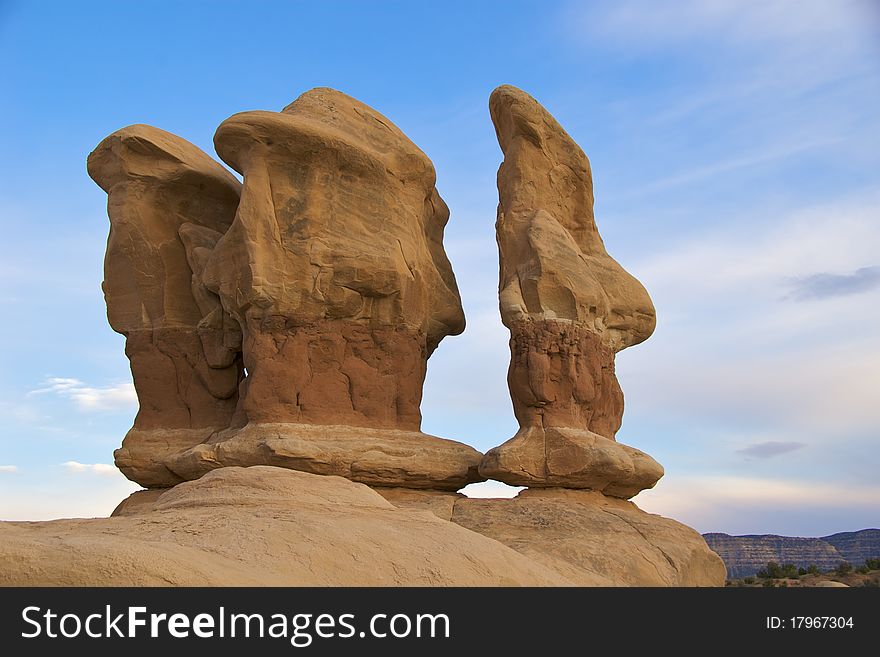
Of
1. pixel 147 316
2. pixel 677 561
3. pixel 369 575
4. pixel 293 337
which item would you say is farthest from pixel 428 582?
pixel 147 316

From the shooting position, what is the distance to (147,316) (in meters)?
15.8

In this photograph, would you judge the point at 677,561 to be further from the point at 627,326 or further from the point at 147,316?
the point at 147,316

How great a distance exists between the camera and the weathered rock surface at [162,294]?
1533cm

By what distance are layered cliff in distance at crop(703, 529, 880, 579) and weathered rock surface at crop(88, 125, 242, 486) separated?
30157 mm

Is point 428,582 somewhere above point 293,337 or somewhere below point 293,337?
below

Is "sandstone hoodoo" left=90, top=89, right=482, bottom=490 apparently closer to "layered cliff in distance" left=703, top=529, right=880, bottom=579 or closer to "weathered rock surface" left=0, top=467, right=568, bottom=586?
"weathered rock surface" left=0, top=467, right=568, bottom=586

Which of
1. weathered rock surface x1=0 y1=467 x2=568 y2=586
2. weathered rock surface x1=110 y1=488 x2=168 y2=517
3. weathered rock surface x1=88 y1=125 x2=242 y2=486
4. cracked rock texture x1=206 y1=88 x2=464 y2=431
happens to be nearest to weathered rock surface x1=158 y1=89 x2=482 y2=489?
cracked rock texture x1=206 y1=88 x2=464 y2=431

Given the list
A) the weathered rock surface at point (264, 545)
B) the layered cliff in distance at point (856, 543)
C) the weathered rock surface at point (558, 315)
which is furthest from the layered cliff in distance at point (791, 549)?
the weathered rock surface at point (264, 545)

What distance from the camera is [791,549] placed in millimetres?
45656

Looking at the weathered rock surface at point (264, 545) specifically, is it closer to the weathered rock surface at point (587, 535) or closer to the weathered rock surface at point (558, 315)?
the weathered rock surface at point (587, 535)

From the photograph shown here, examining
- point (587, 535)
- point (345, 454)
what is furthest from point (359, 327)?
point (587, 535)

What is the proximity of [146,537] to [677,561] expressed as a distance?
19.4 ft

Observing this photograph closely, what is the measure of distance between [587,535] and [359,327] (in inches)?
161

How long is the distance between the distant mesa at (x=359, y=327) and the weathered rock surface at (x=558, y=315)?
0.03 metres
